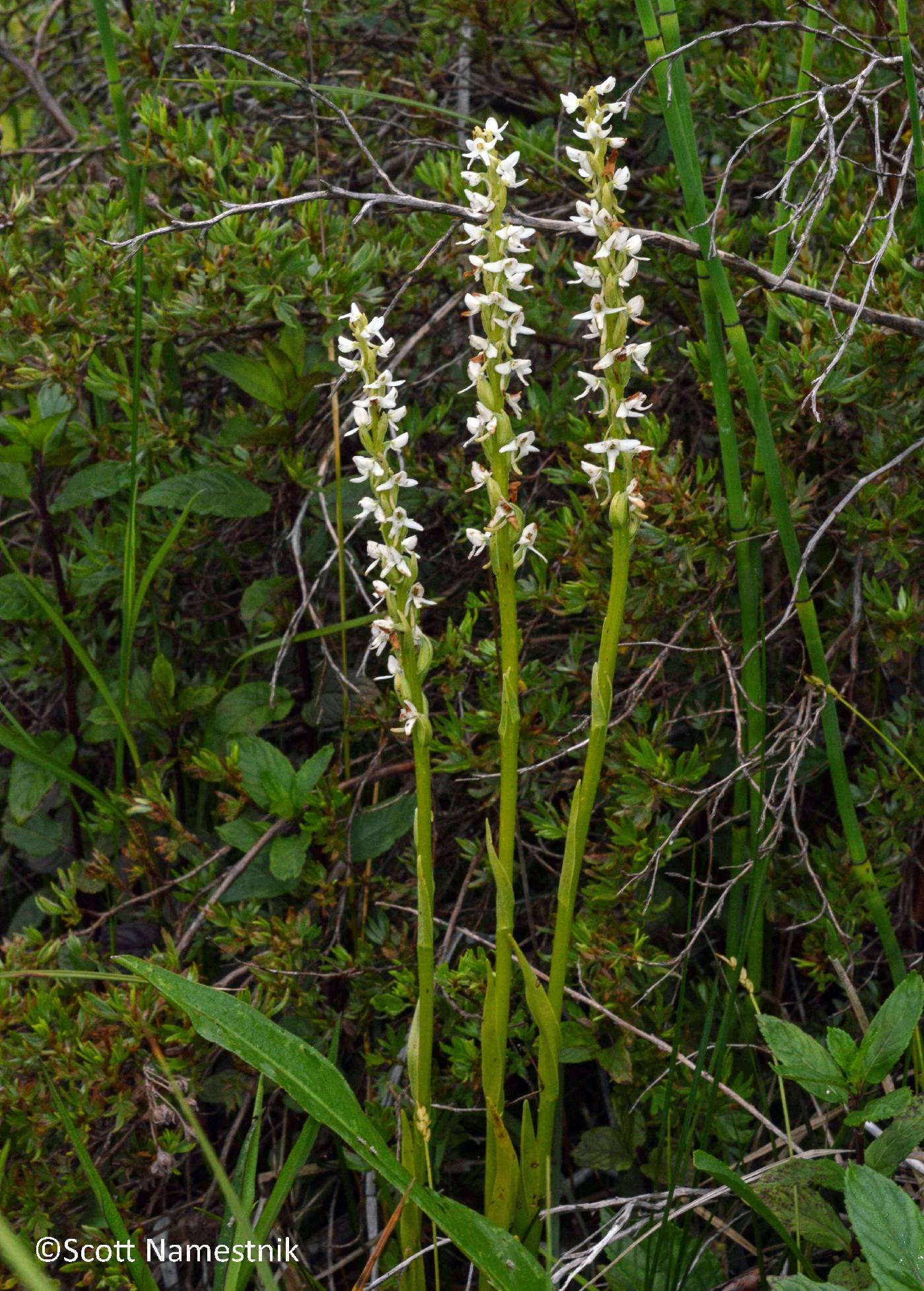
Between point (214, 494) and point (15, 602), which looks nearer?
point (214, 494)

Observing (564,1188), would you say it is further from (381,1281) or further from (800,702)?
(800,702)

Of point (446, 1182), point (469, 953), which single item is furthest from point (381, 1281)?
point (446, 1182)

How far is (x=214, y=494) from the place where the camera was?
6.06ft

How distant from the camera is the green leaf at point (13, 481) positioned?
1896 mm

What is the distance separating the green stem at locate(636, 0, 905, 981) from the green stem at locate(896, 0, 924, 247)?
0.87 feet

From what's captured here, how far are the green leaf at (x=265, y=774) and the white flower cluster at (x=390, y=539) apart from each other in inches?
20.5

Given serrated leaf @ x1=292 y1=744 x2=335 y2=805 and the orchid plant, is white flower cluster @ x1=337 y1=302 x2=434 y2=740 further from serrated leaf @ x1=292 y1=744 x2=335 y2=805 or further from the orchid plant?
serrated leaf @ x1=292 y1=744 x2=335 y2=805

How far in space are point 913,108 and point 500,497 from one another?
0.79m

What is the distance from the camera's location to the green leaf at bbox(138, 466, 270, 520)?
72.0 inches

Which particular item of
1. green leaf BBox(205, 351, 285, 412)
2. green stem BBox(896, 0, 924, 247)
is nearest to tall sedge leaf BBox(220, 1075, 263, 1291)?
green leaf BBox(205, 351, 285, 412)

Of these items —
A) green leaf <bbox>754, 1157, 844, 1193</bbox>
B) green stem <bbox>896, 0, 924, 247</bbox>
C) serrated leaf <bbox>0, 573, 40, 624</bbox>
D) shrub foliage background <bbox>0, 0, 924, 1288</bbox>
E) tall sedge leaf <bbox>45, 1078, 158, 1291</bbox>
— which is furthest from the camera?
serrated leaf <bbox>0, 573, 40, 624</bbox>

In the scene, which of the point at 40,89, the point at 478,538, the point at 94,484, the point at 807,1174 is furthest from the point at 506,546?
the point at 40,89

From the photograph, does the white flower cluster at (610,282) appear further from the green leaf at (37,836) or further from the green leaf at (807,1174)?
the green leaf at (37,836)

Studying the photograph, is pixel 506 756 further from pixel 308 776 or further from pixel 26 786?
pixel 26 786
